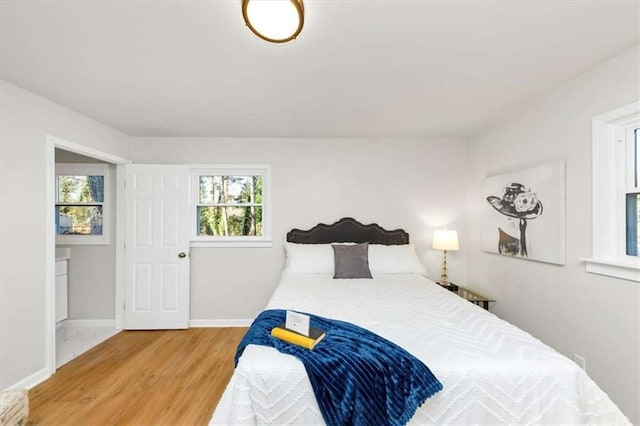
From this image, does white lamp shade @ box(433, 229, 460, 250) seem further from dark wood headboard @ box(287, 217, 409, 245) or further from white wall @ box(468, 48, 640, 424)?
white wall @ box(468, 48, 640, 424)

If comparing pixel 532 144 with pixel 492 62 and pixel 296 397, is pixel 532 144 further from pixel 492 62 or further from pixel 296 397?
pixel 296 397

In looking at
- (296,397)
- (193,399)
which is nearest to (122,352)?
(193,399)

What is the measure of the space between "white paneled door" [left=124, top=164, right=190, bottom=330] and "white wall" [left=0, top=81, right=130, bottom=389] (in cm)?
110

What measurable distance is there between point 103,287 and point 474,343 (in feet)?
13.7

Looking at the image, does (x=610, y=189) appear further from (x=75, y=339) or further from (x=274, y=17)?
(x=75, y=339)

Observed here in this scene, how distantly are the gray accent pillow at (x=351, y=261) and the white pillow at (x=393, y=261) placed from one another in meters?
0.12

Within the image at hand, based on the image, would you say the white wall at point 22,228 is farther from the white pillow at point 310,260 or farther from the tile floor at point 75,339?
the white pillow at point 310,260

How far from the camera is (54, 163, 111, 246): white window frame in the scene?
375 centimetres

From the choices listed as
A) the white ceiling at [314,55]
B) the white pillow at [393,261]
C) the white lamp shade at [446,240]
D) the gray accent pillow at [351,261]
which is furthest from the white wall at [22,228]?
the white lamp shade at [446,240]

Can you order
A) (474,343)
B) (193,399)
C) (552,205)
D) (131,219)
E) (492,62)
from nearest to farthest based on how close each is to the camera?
(474,343)
(492,62)
(193,399)
(552,205)
(131,219)

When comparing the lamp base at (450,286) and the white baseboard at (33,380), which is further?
the lamp base at (450,286)

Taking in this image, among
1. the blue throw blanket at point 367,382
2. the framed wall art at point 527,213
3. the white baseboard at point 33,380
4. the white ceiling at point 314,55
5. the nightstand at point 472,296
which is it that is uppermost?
the white ceiling at point 314,55

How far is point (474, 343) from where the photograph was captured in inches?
60.8

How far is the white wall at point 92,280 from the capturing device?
3.74 metres
